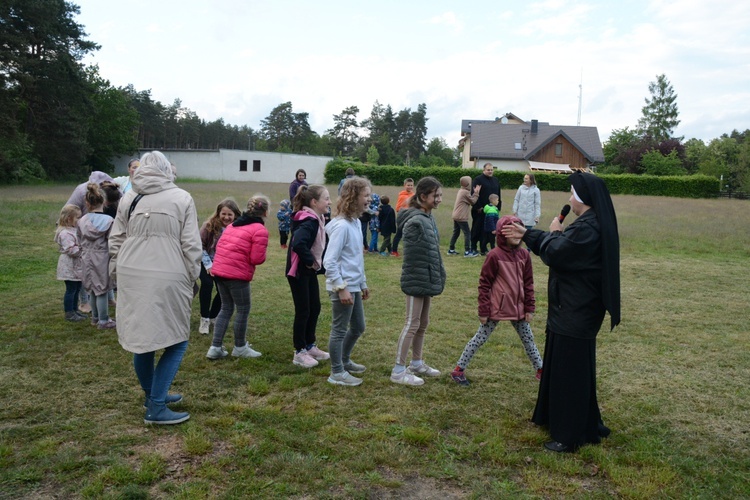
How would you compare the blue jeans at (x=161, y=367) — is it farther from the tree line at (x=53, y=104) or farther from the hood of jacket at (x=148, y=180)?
the tree line at (x=53, y=104)

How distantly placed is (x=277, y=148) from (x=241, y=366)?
83.6 metres

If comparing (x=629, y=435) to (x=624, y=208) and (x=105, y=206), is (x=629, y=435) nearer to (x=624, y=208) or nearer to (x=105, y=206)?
(x=105, y=206)

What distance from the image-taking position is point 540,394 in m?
4.27

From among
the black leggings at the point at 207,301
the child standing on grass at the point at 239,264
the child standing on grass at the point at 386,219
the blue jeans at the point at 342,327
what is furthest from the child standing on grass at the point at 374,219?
the blue jeans at the point at 342,327

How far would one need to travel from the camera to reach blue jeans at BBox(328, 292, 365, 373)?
16.2 ft

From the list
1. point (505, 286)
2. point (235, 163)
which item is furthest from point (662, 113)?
point (505, 286)

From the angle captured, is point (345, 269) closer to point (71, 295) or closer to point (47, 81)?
point (71, 295)

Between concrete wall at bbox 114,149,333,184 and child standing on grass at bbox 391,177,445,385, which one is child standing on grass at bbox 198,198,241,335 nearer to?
child standing on grass at bbox 391,177,445,385

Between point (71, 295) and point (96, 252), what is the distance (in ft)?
2.65

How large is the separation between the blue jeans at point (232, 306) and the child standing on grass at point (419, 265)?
1622 millimetres

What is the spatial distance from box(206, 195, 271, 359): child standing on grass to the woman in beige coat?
4.40 ft

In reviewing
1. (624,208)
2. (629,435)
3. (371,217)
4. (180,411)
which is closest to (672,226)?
(624,208)

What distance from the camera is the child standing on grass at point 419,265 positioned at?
4941 millimetres

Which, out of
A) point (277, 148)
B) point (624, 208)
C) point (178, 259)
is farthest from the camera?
point (277, 148)
